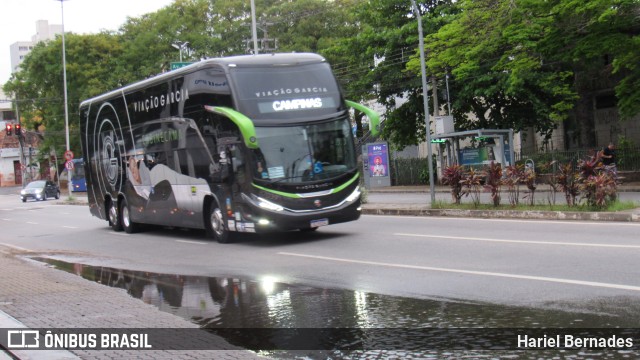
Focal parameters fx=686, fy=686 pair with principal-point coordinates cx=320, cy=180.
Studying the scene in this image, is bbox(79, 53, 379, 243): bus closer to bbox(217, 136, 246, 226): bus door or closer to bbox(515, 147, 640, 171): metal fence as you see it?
bbox(217, 136, 246, 226): bus door

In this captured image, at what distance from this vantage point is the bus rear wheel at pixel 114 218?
21.9 metres

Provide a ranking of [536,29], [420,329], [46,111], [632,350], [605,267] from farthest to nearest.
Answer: [46,111] → [536,29] → [605,267] → [420,329] → [632,350]

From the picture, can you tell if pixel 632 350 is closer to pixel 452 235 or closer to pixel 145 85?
pixel 452 235

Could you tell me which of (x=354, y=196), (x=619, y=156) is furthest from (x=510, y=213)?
(x=619, y=156)

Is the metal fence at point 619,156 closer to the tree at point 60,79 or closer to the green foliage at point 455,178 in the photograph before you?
the green foliage at point 455,178

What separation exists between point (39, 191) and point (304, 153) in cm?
4712

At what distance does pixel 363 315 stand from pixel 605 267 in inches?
155

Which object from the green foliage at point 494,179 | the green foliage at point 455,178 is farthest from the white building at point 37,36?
the green foliage at point 494,179

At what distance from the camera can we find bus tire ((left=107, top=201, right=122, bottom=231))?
21891mm

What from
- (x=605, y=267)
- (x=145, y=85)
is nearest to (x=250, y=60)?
(x=145, y=85)

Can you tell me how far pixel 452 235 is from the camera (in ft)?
47.0

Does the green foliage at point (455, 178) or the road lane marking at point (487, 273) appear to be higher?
the green foliage at point (455, 178)

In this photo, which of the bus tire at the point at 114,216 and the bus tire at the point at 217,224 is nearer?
the bus tire at the point at 217,224

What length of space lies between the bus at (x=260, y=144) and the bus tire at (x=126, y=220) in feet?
14.1
